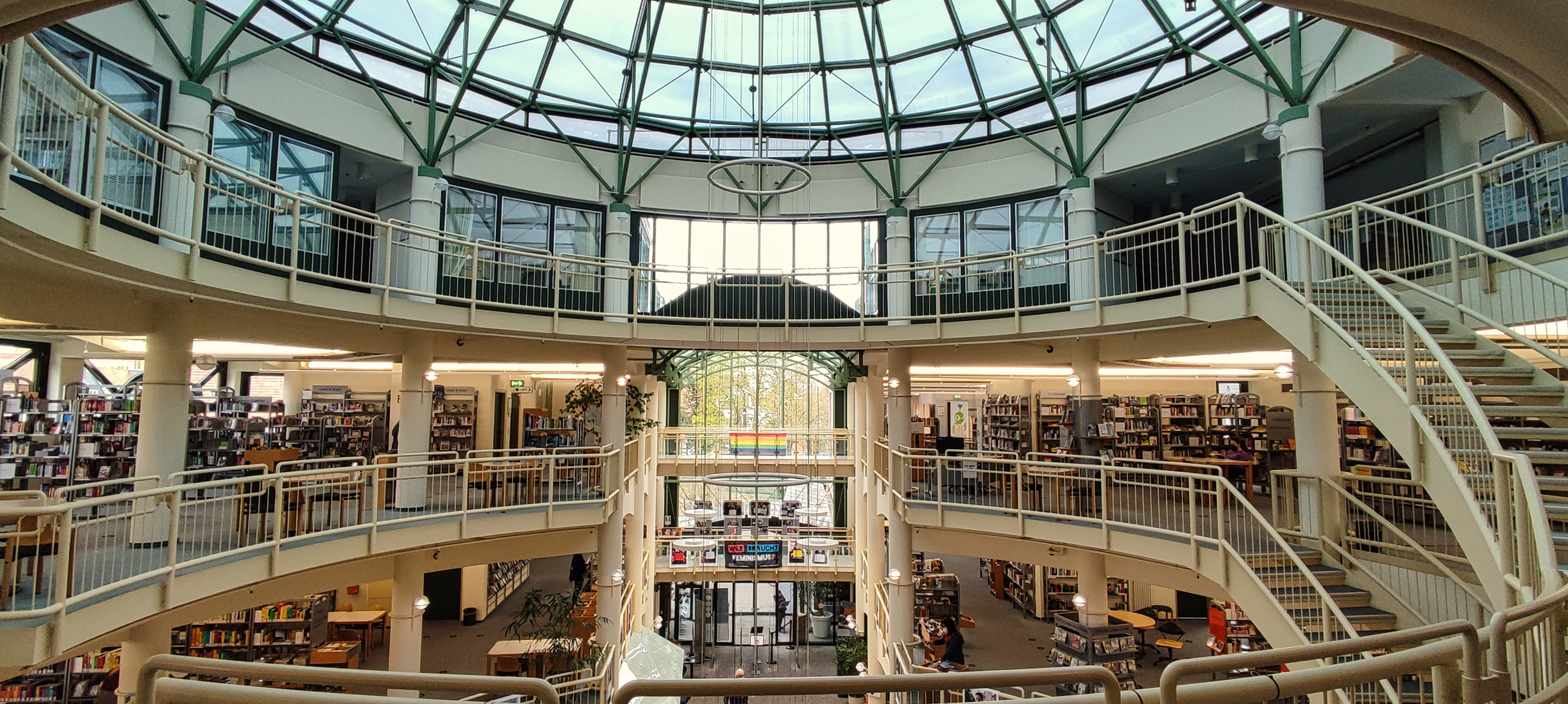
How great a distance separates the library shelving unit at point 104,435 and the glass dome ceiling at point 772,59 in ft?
23.1

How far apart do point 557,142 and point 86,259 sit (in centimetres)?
1017

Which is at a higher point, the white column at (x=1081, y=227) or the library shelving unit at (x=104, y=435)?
the white column at (x=1081, y=227)

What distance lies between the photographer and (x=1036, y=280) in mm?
14289

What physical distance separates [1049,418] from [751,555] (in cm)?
831

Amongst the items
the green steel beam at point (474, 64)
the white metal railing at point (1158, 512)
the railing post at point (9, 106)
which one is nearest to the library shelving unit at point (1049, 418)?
the white metal railing at point (1158, 512)

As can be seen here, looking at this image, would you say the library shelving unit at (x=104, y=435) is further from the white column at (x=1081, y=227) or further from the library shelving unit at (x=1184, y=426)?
the library shelving unit at (x=1184, y=426)

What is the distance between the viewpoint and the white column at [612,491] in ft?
40.0

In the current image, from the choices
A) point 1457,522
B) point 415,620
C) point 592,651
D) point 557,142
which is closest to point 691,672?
point 592,651

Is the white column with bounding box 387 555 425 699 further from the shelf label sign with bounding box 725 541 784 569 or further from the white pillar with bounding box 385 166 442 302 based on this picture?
the shelf label sign with bounding box 725 541 784 569

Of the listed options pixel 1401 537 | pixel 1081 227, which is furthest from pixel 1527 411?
pixel 1081 227

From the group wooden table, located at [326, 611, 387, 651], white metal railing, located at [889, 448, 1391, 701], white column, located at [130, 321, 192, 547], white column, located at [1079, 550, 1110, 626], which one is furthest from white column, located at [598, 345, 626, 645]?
white column, located at [1079, 550, 1110, 626]

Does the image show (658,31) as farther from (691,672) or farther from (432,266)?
(691,672)

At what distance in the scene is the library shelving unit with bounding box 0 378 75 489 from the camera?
11281mm

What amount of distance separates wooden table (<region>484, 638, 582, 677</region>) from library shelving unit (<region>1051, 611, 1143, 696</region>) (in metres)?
8.18
